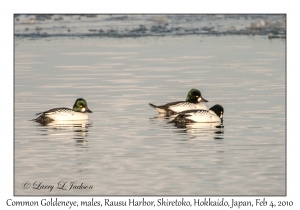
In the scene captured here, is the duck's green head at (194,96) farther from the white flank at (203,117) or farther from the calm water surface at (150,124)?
the white flank at (203,117)

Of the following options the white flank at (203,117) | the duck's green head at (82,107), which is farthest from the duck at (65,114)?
the white flank at (203,117)

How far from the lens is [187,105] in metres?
20.1

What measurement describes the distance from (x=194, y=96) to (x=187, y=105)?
1.57 ft

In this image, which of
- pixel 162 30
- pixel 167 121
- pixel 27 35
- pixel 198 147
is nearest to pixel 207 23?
pixel 162 30

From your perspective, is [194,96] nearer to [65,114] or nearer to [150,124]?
[150,124]

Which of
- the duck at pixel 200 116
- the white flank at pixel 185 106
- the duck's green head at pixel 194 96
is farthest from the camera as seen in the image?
the duck's green head at pixel 194 96

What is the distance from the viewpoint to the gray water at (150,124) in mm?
12984

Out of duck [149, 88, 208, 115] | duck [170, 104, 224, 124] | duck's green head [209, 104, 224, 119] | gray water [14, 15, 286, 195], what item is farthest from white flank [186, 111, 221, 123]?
duck [149, 88, 208, 115]

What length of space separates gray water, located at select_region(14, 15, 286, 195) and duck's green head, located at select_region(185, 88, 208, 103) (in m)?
0.43

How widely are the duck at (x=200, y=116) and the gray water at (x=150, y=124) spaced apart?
29cm

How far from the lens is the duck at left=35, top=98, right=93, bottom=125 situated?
18.4 metres
